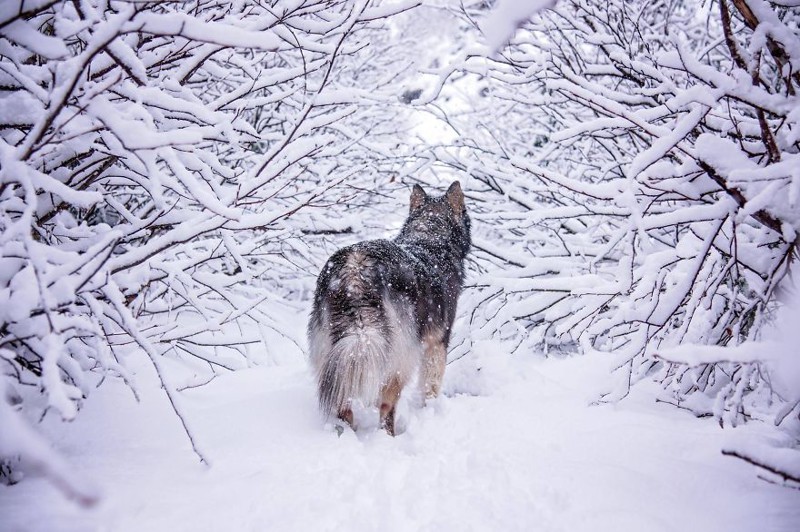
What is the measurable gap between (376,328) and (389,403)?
0.63 meters

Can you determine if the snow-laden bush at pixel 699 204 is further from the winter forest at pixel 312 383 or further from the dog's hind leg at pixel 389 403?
the dog's hind leg at pixel 389 403

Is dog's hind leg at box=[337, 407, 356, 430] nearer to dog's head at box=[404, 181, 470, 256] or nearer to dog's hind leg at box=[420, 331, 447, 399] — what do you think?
dog's hind leg at box=[420, 331, 447, 399]

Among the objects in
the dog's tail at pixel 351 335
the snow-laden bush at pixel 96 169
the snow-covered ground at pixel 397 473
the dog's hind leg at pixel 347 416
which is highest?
the snow-laden bush at pixel 96 169

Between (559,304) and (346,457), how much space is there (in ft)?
8.83

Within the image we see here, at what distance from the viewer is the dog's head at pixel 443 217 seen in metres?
4.44

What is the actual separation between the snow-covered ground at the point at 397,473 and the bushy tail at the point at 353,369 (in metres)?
0.20

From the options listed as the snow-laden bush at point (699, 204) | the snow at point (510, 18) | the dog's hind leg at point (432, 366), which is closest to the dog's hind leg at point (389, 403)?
the dog's hind leg at point (432, 366)

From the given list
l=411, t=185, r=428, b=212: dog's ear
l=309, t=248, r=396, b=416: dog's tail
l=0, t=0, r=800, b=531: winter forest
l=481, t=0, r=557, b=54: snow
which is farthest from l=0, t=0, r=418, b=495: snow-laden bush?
l=411, t=185, r=428, b=212: dog's ear

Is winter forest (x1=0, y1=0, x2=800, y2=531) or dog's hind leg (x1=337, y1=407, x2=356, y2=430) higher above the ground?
winter forest (x1=0, y1=0, x2=800, y2=531)

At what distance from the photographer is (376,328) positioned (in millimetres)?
2572

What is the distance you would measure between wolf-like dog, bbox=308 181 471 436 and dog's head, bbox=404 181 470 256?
0.74 metres

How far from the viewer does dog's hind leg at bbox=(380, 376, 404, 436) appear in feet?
9.21

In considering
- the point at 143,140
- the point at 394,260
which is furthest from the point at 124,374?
the point at 394,260

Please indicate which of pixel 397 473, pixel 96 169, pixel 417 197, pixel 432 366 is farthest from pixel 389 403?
pixel 417 197
